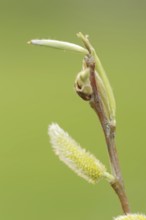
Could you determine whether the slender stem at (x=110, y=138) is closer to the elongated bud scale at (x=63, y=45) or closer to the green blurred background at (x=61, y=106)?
the elongated bud scale at (x=63, y=45)

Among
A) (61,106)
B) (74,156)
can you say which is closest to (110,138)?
(74,156)

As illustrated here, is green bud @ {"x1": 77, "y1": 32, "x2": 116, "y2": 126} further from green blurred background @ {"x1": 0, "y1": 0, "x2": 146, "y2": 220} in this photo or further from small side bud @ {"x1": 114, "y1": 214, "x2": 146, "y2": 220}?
green blurred background @ {"x1": 0, "y1": 0, "x2": 146, "y2": 220}

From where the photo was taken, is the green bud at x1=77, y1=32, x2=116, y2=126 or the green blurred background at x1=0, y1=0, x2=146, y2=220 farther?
the green blurred background at x1=0, y1=0, x2=146, y2=220

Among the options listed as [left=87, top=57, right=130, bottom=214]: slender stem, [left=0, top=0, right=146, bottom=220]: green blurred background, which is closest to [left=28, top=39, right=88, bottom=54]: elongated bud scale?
[left=87, top=57, right=130, bottom=214]: slender stem

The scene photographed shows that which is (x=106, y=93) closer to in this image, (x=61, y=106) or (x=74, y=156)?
(x=74, y=156)

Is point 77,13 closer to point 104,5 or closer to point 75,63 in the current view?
point 104,5

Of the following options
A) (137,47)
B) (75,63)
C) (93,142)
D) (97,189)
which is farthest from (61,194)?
(137,47)

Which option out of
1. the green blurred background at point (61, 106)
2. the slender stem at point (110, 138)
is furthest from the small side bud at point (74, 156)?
the green blurred background at point (61, 106)
